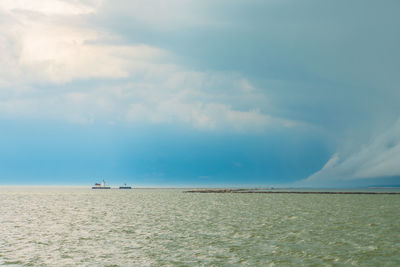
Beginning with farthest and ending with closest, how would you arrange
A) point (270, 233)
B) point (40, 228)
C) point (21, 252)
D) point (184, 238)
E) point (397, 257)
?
point (40, 228) < point (270, 233) < point (184, 238) < point (21, 252) < point (397, 257)

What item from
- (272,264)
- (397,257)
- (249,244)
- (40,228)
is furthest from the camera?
(40,228)

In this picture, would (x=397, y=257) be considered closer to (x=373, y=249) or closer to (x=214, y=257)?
(x=373, y=249)

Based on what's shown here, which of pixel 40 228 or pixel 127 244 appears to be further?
pixel 40 228

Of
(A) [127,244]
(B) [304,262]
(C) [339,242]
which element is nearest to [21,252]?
(A) [127,244]

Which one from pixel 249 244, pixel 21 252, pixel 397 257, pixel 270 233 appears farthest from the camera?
pixel 270 233

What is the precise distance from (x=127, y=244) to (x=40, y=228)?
19.0 metres

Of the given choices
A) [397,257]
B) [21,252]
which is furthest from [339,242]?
[21,252]

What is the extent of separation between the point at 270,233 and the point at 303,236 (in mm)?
3911

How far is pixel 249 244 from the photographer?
3575cm

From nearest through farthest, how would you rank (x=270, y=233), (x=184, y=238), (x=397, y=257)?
(x=397, y=257) → (x=184, y=238) → (x=270, y=233)

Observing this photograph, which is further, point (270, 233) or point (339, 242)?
point (270, 233)

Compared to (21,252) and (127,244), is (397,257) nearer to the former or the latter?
(127,244)

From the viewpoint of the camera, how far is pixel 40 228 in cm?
4947

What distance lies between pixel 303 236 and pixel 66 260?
2418 cm
